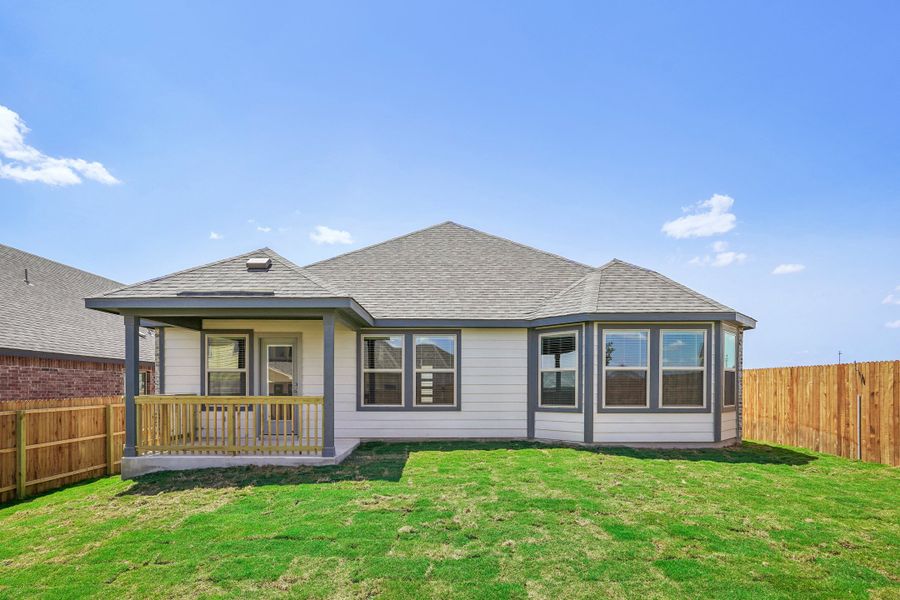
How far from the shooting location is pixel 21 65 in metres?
10.9

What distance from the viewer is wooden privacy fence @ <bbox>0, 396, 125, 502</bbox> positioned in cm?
670

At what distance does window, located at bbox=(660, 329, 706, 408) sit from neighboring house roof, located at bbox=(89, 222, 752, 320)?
61cm

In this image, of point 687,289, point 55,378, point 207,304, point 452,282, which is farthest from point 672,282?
point 55,378

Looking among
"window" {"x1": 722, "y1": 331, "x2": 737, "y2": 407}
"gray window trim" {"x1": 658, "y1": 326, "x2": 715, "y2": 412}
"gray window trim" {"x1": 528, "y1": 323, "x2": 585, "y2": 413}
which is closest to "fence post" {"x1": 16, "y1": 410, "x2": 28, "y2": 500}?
"gray window trim" {"x1": 528, "y1": 323, "x2": 585, "y2": 413}

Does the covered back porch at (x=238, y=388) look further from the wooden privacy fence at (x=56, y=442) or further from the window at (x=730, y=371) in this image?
the window at (x=730, y=371)

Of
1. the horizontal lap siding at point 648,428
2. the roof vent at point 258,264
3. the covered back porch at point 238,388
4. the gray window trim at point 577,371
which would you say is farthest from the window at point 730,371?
the roof vent at point 258,264

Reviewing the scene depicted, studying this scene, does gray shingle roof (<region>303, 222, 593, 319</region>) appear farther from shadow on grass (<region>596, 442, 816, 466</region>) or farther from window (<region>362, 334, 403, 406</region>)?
shadow on grass (<region>596, 442, 816, 466</region>)

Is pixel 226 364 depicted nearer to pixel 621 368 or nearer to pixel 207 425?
pixel 207 425

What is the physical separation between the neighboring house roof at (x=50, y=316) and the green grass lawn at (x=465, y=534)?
22.2ft

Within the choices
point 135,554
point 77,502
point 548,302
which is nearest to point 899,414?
point 548,302

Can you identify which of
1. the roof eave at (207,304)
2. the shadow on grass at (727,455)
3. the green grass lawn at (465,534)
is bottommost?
the shadow on grass at (727,455)

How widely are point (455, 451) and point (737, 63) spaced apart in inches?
411

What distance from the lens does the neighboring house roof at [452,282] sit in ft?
27.2

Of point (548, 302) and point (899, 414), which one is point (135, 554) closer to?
point (548, 302)
